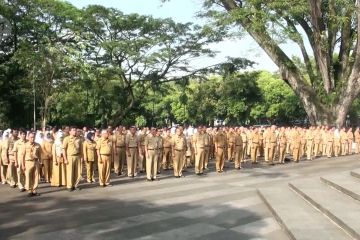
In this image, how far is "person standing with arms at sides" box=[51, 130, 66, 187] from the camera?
15.1 meters

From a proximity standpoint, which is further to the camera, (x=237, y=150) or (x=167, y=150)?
(x=237, y=150)

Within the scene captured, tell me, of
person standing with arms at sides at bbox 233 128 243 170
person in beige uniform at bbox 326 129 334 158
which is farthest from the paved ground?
person in beige uniform at bbox 326 129 334 158

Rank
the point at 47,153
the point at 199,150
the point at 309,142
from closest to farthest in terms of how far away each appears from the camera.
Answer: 1. the point at 47,153
2. the point at 199,150
3. the point at 309,142

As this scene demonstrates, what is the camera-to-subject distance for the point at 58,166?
15.2 metres

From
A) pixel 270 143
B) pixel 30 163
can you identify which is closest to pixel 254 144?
pixel 270 143

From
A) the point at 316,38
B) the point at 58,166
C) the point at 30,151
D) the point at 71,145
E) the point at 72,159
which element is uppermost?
the point at 316,38

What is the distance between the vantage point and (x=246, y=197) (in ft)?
42.7

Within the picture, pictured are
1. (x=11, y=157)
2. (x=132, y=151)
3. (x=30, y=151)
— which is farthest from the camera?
(x=132, y=151)

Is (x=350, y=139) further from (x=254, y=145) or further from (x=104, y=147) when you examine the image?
(x=104, y=147)

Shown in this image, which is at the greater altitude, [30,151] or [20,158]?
[30,151]

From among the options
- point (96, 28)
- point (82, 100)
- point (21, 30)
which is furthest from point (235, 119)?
point (21, 30)

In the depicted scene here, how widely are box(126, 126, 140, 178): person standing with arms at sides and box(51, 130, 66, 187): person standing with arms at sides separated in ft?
9.82

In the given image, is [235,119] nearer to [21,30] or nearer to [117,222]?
[21,30]

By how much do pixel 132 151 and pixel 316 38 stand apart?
47.7ft
